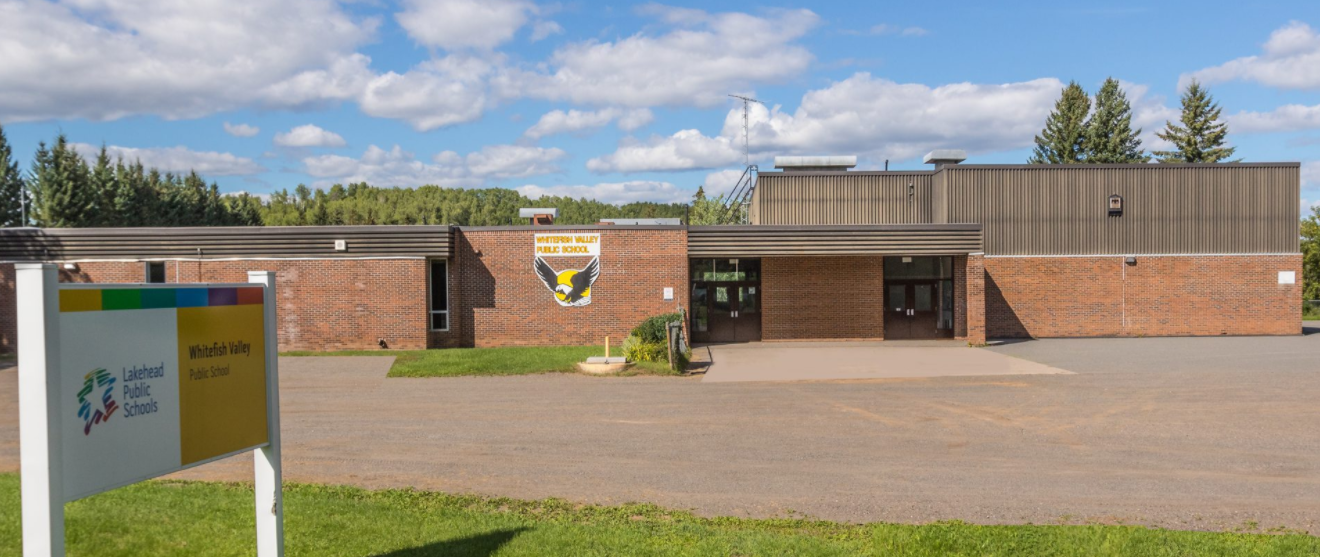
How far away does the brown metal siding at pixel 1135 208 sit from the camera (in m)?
32.2

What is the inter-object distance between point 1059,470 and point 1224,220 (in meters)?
26.4

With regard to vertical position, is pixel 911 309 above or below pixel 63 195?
below

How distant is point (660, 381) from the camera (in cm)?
2002

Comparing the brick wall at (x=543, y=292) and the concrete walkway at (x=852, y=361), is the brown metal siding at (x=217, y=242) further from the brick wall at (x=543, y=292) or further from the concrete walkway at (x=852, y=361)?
the concrete walkway at (x=852, y=361)

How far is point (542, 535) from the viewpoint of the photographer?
7.57 metres

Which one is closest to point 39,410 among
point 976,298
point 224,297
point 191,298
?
point 191,298

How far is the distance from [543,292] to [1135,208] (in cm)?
2041

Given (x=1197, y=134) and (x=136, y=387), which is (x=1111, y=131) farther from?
(x=136, y=387)

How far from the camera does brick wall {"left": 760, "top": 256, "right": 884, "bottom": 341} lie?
30531mm

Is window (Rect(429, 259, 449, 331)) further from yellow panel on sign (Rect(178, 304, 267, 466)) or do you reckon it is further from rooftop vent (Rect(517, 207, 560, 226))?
yellow panel on sign (Rect(178, 304, 267, 466))

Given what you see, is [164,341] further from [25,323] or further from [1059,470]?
[1059,470]

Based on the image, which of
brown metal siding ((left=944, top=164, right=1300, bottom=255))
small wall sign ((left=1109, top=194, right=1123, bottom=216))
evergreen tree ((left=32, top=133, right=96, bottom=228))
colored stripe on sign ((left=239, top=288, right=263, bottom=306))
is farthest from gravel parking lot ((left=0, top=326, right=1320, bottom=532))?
evergreen tree ((left=32, top=133, right=96, bottom=228))

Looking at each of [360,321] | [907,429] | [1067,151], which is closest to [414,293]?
[360,321]

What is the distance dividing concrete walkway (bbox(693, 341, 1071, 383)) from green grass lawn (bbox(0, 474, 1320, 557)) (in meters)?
11.9
